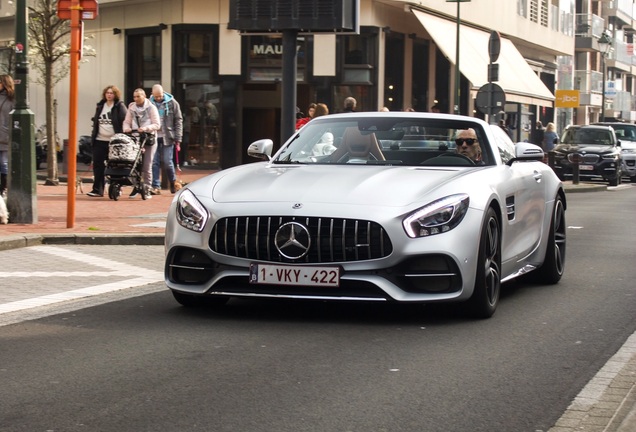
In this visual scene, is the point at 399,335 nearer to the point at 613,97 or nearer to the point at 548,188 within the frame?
the point at 548,188

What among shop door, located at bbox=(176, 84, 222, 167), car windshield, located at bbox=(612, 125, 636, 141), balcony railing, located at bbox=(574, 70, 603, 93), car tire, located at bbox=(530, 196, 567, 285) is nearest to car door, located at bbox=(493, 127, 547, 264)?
car tire, located at bbox=(530, 196, 567, 285)

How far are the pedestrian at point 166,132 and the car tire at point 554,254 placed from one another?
1146cm

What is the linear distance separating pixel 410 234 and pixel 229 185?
1.33m

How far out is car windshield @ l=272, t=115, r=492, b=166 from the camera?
924 centimetres

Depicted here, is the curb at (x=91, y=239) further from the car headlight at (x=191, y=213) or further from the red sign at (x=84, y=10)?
the car headlight at (x=191, y=213)

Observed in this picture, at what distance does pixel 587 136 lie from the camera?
38562 mm

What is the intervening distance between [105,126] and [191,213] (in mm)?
12845

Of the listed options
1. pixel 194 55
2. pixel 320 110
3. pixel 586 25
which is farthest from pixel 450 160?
pixel 586 25

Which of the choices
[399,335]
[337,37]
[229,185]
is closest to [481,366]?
[399,335]

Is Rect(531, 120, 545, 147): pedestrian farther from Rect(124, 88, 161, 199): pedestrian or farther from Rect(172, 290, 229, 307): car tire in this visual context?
Rect(172, 290, 229, 307): car tire

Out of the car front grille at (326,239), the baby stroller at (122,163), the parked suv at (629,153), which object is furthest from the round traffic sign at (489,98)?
the car front grille at (326,239)

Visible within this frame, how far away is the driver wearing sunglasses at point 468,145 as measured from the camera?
9.34 m

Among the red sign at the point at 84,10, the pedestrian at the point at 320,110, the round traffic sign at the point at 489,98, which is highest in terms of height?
the red sign at the point at 84,10

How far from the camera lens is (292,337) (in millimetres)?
7512
